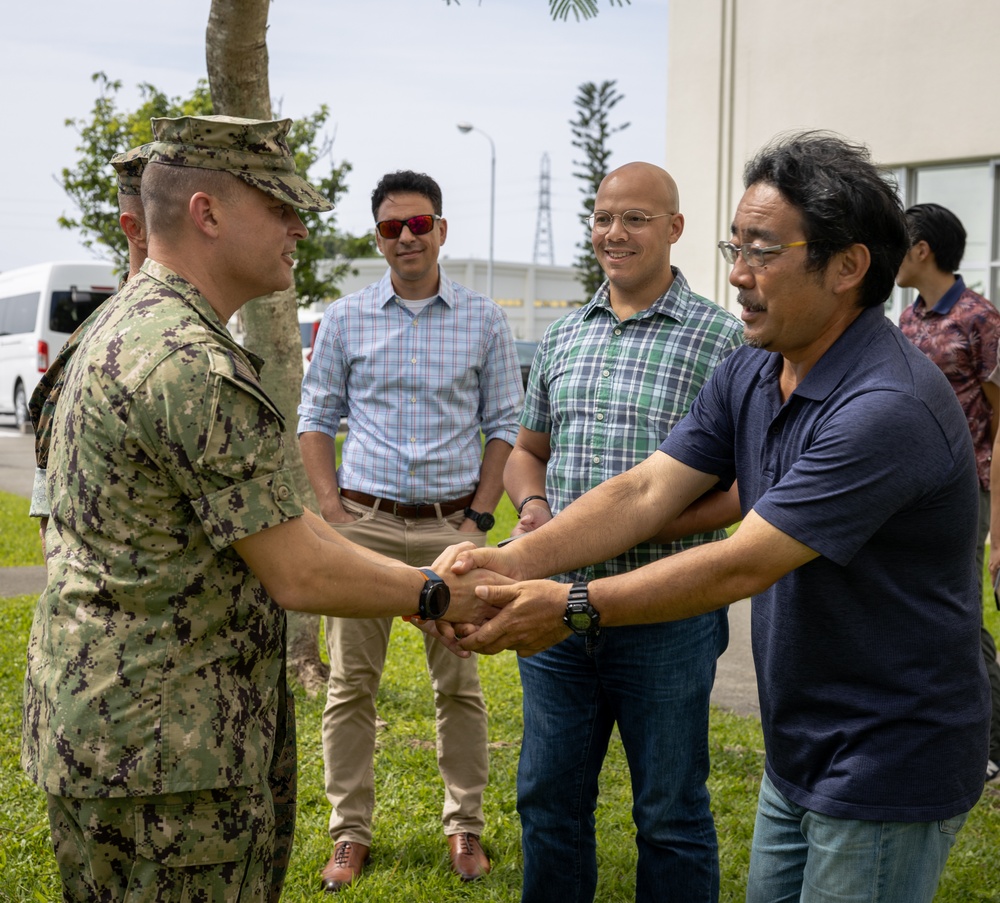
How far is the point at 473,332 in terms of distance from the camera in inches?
189

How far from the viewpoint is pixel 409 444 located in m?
4.62

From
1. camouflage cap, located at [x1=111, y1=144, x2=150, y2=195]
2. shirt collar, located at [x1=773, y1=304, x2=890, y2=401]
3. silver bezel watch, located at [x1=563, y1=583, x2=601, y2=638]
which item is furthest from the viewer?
camouflage cap, located at [x1=111, y1=144, x2=150, y2=195]

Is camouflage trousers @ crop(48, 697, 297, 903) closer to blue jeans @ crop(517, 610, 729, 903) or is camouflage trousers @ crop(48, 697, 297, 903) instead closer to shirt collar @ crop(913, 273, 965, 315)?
blue jeans @ crop(517, 610, 729, 903)

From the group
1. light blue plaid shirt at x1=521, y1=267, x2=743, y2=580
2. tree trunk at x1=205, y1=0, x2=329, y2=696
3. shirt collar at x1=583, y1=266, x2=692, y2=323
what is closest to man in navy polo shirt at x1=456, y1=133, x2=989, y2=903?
light blue plaid shirt at x1=521, y1=267, x2=743, y2=580

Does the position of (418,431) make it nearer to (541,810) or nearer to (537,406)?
(537,406)

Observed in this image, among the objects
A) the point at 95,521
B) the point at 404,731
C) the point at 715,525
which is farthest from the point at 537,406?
the point at 404,731

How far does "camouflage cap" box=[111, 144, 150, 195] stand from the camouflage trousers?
175cm

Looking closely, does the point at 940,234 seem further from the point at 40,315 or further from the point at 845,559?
the point at 40,315

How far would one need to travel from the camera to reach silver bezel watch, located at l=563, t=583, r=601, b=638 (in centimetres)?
296

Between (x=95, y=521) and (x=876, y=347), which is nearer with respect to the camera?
(x=95, y=521)

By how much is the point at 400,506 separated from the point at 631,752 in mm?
1577

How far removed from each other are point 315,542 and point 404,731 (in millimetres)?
3667

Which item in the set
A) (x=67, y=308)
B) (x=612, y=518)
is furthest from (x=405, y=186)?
(x=67, y=308)

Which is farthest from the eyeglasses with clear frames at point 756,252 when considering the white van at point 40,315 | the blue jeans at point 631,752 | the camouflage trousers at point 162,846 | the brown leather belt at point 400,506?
the white van at point 40,315
